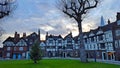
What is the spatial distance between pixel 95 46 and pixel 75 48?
66.8 feet

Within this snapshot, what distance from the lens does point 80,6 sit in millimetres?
35625

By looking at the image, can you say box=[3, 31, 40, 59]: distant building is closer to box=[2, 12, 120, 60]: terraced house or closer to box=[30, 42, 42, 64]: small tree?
box=[2, 12, 120, 60]: terraced house

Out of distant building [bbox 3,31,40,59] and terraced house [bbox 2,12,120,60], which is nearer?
terraced house [bbox 2,12,120,60]

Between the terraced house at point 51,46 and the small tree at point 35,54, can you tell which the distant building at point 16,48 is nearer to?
the terraced house at point 51,46

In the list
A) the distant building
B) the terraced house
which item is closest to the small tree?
the terraced house

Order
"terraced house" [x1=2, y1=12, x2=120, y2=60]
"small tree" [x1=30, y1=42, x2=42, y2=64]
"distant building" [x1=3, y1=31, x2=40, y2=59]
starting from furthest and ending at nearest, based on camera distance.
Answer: "distant building" [x1=3, y1=31, x2=40, y2=59], "terraced house" [x1=2, y1=12, x2=120, y2=60], "small tree" [x1=30, y1=42, x2=42, y2=64]

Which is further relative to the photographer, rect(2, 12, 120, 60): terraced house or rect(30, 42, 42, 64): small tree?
rect(2, 12, 120, 60): terraced house

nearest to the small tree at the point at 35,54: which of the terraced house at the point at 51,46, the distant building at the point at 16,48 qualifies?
the terraced house at the point at 51,46

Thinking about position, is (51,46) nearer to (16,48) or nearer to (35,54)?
(16,48)

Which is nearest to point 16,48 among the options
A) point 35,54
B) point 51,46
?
point 51,46

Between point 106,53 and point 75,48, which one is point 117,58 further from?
point 75,48

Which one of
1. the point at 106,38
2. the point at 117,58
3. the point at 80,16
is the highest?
the point at 80,16

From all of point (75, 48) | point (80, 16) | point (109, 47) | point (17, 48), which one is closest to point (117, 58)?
point (109, 47)

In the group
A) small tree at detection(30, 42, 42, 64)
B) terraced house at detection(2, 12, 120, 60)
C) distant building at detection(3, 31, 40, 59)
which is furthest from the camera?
distant building at detection(3, 31, 40, 59)
